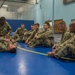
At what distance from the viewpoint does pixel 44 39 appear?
273 inches

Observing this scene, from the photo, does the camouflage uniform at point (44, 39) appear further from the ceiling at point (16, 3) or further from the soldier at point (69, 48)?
the ceiling at point (16, 3)

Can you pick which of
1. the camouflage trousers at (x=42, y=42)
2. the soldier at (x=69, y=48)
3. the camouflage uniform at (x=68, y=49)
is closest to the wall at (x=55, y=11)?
the camouflage trousers at (x=42, y=42)

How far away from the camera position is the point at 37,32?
24.6ft

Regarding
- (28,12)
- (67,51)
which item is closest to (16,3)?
(28,12)

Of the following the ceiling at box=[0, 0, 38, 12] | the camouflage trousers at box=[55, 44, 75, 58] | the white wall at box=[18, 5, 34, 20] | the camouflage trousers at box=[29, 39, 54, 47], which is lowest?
the camouflage trousers at box=[29, 39, 54, 47]

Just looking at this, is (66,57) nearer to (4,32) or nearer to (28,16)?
(4,32)

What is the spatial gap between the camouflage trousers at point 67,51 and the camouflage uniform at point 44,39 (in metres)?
2.81

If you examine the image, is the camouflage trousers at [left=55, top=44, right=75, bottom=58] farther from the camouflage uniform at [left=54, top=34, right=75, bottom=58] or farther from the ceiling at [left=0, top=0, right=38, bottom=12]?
the ceiling at [left=0, top=0, right=38, bottom=12]

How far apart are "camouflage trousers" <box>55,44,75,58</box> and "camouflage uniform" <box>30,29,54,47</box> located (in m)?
2.81

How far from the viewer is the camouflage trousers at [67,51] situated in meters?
3.79

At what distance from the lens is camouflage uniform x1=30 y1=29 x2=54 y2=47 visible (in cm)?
684

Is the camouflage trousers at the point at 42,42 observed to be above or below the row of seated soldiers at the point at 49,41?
below

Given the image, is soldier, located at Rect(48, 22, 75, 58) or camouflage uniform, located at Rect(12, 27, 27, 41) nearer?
soldier, located at Rect(48, 22, 75, 58)

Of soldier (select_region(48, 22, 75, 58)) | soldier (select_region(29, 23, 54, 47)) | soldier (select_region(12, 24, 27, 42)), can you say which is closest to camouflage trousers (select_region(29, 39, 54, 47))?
soldier (select_region(29, 23, 54, 47))
